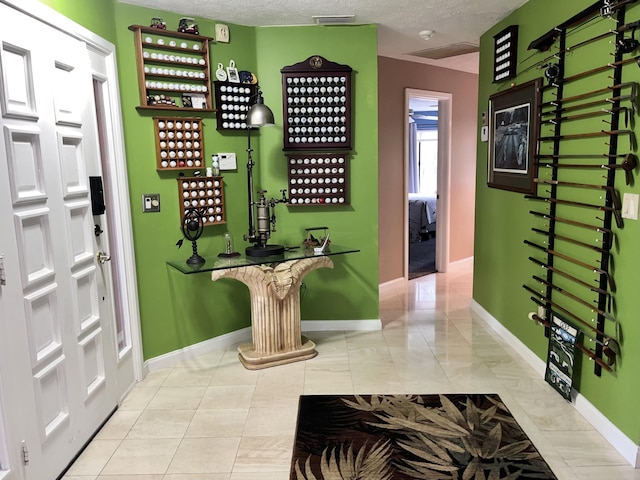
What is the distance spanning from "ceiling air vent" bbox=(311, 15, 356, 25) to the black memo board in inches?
10.1

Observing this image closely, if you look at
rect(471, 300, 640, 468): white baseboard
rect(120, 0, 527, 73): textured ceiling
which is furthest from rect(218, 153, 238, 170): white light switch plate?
rect(471, 300, 640, 468): white baseboard

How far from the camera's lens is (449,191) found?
6145mm

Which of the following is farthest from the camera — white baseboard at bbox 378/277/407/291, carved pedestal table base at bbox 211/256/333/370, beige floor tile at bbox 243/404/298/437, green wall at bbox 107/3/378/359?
white baseboard at bbox 378/277/407/291

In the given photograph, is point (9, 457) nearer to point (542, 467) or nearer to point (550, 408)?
point (542, 467)

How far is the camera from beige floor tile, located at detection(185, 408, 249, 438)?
2.60 meters

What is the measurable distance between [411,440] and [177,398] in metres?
1.47

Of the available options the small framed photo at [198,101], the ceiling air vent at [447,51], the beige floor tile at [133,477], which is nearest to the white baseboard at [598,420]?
the beige floor tile at [133,477]

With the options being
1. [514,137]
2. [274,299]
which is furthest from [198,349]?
[514,137]

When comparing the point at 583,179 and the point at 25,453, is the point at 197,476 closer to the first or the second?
the point at 25,453

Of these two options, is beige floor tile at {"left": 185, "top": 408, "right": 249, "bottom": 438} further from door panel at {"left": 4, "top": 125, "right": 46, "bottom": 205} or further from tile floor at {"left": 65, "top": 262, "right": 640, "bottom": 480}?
door panel at {"left": 4, "top": 125, "right": 46, "bottom": 205}

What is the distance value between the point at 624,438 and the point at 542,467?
0.44m

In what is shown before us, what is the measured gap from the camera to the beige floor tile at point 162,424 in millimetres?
2604

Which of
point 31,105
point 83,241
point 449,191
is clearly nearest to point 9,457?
point 83,241

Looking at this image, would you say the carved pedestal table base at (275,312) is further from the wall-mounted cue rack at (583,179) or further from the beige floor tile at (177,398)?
the wall-mounted cue rack at (583,179)
